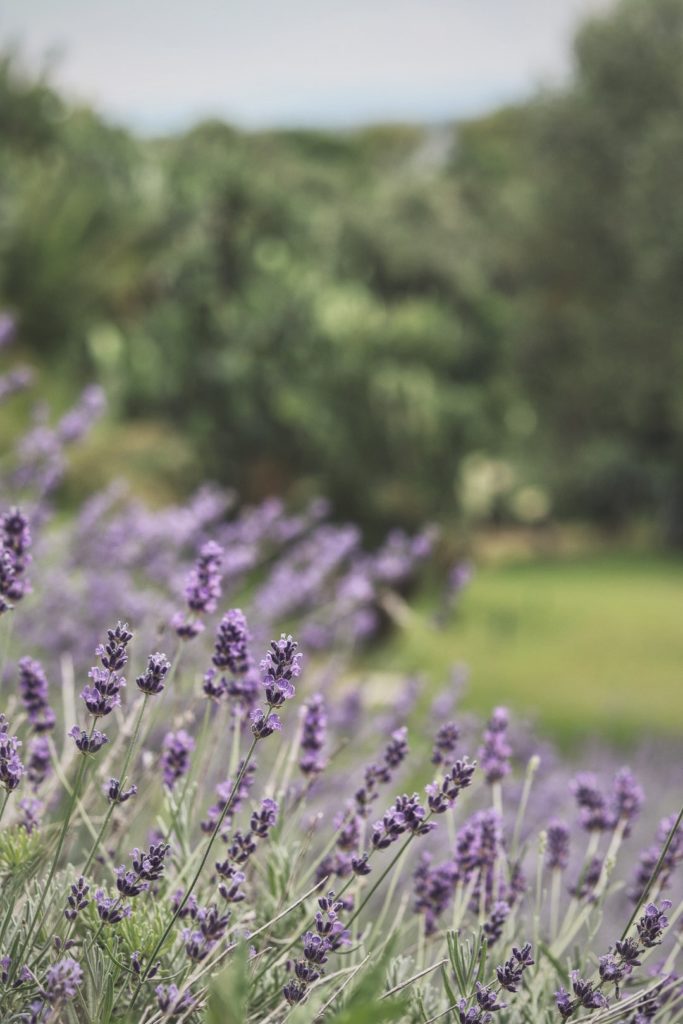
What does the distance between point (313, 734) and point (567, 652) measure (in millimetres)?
8503

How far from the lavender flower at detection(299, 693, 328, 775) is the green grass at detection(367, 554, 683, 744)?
409 cm

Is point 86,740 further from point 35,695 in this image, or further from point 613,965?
point 613,965

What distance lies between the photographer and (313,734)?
1640 mm

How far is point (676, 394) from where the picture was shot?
1048 centimetres

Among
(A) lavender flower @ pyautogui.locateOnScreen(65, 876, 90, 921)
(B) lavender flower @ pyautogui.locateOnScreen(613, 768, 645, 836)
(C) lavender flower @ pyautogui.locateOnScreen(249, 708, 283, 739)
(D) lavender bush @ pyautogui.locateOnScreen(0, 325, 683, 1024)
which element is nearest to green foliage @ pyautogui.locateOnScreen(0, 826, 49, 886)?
(D) lavender bush @ pyautogui.locateOnScreen(0, 325, 683, 1024)

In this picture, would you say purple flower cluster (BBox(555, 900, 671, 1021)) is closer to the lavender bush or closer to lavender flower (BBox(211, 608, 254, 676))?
the lavender bush

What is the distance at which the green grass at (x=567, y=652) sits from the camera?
25.3 ft

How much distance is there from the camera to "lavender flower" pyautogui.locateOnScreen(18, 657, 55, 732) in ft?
5.06

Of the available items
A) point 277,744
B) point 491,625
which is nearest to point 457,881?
point 277,744

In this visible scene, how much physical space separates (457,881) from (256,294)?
8.51 metres

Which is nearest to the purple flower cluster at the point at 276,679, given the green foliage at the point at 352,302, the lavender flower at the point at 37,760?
the lavender flower at the point at 37,760

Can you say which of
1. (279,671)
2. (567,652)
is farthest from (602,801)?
(567,652)

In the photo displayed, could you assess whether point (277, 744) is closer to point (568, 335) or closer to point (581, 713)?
point (581, 713)

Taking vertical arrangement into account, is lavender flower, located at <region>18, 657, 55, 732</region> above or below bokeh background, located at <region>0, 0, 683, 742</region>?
below
